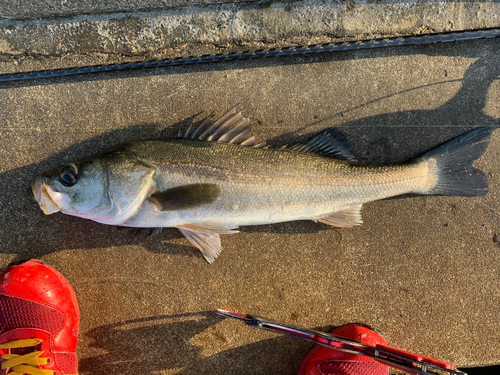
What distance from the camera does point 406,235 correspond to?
9.62ft

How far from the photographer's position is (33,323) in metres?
2.64

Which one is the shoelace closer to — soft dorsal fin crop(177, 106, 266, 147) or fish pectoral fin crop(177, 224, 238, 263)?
fish pectoral fin crop(177, 224, 238, 263)

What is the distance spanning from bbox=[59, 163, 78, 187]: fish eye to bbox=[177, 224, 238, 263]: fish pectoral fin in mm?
931

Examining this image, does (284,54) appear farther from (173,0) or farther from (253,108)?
(173,0)

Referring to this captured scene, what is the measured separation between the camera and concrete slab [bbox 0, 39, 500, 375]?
2820 mm

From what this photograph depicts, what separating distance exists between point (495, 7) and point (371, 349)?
350cm

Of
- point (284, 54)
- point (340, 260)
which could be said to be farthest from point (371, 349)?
point (284, 54)

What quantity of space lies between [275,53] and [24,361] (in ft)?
12.0

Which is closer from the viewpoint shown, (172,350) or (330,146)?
(330,146)

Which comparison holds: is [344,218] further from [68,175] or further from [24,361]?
[24,361]

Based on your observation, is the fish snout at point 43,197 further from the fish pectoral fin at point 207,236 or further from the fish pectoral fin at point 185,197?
the fish pectoral fin at point 207,236

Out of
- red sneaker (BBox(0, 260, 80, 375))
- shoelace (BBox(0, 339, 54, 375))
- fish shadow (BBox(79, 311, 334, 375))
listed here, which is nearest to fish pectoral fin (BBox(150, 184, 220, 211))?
fish shadow (BBox(79, 311, 334, 375))

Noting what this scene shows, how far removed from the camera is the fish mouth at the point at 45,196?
2.30 metres

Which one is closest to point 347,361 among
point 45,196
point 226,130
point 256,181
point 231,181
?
point 256,181
